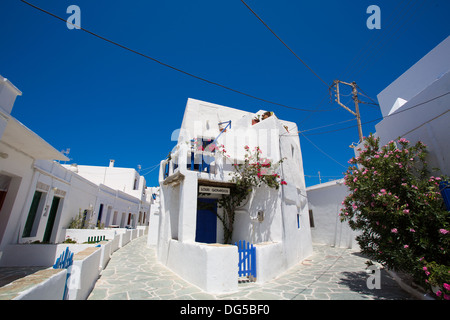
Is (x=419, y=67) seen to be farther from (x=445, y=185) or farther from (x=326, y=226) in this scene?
(x=326, y=226)

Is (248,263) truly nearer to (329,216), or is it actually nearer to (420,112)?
(420,112)

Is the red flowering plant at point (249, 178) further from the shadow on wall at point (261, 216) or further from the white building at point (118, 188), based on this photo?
the white building at point (118, 188)

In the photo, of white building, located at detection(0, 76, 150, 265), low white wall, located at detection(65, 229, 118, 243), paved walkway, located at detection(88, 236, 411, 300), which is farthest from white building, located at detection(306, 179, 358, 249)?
white building, located at detection(0, 76, 150, 265)

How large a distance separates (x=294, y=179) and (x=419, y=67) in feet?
25.4

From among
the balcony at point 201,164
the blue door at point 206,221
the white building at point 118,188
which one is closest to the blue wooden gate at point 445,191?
the balcony at point 201,164

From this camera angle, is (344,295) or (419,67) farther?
(419,67)

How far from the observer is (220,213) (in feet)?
35.1

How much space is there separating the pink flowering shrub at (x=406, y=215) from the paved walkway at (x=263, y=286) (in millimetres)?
1189

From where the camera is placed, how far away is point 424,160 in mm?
6379

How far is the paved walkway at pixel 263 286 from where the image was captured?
529 cm

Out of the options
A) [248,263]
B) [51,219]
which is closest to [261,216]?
[248,263]

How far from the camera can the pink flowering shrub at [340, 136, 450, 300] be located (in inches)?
182
